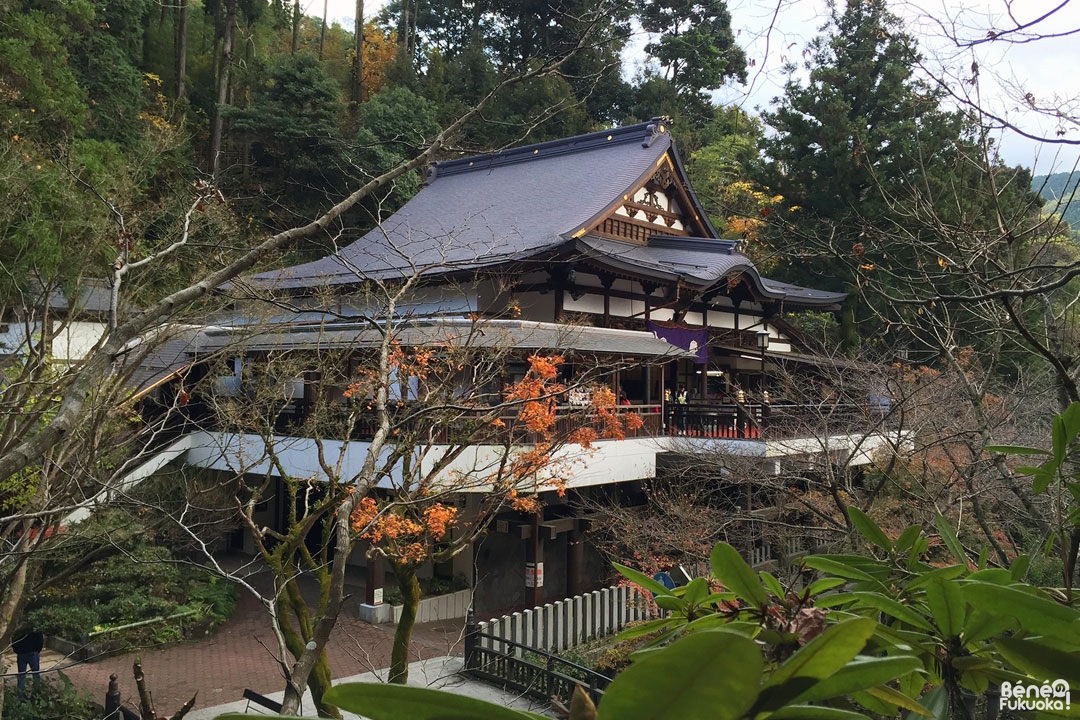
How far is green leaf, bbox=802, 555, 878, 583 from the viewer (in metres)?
0.99

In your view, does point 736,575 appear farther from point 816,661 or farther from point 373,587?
point 373,587

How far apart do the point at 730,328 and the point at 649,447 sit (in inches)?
223

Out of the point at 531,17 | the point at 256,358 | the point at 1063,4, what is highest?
the point at 531,17

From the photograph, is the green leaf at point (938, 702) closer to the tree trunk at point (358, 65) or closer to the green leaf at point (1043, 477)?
the green leaf at point (1043, 477)

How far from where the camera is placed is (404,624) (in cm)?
671

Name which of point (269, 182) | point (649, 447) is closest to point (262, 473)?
point (649, 447)

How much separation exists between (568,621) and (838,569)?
27.9 ft

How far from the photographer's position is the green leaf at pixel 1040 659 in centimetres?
69

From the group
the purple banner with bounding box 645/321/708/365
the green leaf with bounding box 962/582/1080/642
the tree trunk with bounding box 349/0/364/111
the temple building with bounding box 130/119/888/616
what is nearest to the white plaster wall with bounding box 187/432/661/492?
the temple building with bounding box 130/119/888/616

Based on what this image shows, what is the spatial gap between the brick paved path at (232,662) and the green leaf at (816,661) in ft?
25.7

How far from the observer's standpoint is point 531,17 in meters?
26.8

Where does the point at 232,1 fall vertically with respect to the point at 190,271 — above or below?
above

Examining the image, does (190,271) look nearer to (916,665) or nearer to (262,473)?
(262,473)

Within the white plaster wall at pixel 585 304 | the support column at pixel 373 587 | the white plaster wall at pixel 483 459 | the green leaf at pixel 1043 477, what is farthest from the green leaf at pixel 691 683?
the white plaster wall at pixel 585 304
